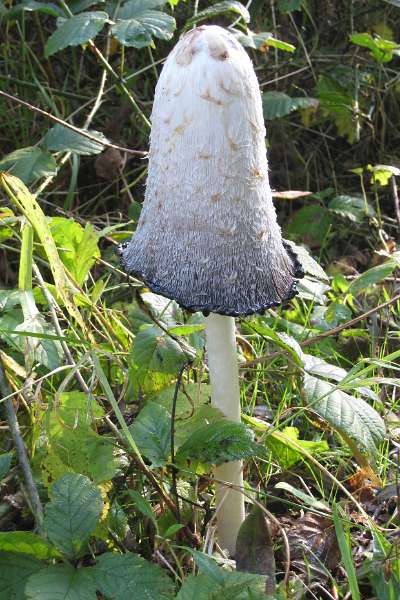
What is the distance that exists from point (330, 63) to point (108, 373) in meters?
1.91

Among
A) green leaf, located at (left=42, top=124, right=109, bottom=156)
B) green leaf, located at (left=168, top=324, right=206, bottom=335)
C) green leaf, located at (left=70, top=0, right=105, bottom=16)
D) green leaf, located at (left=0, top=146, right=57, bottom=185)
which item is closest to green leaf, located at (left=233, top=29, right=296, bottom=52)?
green leaf, located at (left=70, top=0, right=105, bottom=16)

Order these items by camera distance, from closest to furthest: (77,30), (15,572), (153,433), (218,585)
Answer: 1. (218,585)
2. (15,572)
3. (153,433)
4. (77,30)

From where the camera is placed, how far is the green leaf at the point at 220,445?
1200 mm

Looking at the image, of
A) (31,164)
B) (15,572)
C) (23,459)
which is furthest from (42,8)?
(15,572)

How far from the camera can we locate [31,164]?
199cm

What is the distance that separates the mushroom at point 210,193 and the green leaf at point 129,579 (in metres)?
0.39

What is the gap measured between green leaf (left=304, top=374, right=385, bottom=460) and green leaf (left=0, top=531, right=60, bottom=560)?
52 cm

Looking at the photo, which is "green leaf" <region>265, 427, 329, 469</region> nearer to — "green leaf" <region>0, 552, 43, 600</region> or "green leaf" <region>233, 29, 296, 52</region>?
"green leaf" <region>0, 552, 43, 600</region>

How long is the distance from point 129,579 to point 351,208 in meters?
1.81

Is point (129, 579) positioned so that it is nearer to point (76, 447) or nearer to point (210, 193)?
point (76, 447)

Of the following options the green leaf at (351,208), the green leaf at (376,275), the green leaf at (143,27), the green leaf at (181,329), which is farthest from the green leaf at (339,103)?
the green leaf at (181,329)

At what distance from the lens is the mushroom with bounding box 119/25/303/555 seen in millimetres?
1089

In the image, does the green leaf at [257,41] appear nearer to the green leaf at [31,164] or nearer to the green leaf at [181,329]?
the green leaf at [31,164]

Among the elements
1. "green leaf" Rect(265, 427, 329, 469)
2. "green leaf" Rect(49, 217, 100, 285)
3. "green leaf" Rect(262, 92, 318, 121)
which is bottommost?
"green leaf" Rect(265, 427, 329, 469)
